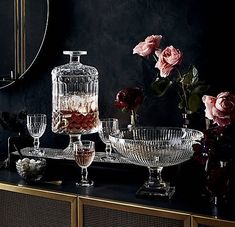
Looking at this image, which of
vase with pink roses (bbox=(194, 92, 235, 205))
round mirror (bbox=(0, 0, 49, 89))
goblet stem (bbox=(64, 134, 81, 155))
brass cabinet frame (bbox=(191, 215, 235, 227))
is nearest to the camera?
brass cabinet frame (bbox=(191, 215, 235, 227))

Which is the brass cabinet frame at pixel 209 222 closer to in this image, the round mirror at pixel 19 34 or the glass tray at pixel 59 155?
the glass tray at pixel 59 155

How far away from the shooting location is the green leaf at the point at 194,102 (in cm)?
184

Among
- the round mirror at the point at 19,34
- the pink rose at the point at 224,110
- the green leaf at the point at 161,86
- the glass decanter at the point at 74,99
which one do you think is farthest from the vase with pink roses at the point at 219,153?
the round mirror at the point at 19,34

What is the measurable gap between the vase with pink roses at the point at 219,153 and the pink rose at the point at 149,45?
0.31 m

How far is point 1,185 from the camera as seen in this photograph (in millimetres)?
1907

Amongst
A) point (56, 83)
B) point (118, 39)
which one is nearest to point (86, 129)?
point (56, 83)

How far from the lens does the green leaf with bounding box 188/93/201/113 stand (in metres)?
1.84

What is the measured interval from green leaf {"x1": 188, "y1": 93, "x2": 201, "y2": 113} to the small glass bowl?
1.92 ft

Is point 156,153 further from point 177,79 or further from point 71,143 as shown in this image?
point 71,143

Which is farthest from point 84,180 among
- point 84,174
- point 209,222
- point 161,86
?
point 209,222

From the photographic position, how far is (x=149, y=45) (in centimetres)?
184

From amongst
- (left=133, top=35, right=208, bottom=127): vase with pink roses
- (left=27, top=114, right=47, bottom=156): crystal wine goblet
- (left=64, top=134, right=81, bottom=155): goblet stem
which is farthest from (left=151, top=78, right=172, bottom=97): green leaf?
(left=27, top=114, right=47, bottom=156): crystal wine goblet

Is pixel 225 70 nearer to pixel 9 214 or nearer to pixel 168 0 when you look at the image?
pixel 168 0

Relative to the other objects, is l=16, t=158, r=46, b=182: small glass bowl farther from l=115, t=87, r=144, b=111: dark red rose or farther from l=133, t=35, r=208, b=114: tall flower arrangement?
l=133, t=35, r=208, b=114: tall flower arrangement
